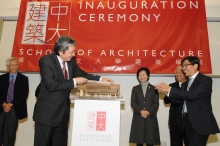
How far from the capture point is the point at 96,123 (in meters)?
1.69

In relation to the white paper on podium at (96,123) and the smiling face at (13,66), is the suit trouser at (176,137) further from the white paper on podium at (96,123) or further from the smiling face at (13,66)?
the smiling face at (13,66)

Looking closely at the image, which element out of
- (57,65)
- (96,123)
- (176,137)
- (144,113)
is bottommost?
(176,137)

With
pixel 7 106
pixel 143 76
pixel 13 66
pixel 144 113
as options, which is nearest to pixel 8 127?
pixel 7 106

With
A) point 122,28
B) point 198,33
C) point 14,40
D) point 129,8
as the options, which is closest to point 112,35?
point 122,28

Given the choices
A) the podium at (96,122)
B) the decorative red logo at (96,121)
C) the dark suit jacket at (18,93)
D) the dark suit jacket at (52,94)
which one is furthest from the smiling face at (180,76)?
the dark suit jacket at (18,93)

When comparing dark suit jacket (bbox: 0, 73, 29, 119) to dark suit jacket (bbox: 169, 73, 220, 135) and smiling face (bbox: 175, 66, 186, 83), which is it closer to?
dark suit jacket (bbox: 169, 73, 220, 135)

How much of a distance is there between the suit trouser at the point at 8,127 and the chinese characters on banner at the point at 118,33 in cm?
79

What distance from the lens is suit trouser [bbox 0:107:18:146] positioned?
2717mm

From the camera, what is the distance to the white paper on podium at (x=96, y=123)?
166 centimetres

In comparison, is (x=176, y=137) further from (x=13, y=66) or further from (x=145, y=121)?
(x=13, y=66)

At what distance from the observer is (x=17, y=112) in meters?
2.81

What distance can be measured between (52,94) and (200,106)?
1.31 meters

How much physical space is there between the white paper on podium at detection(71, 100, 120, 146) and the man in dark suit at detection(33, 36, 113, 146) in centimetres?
18

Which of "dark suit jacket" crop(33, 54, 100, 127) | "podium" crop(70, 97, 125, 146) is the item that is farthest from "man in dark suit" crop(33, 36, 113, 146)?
"podium" crop(70, 97, 125, 146)
